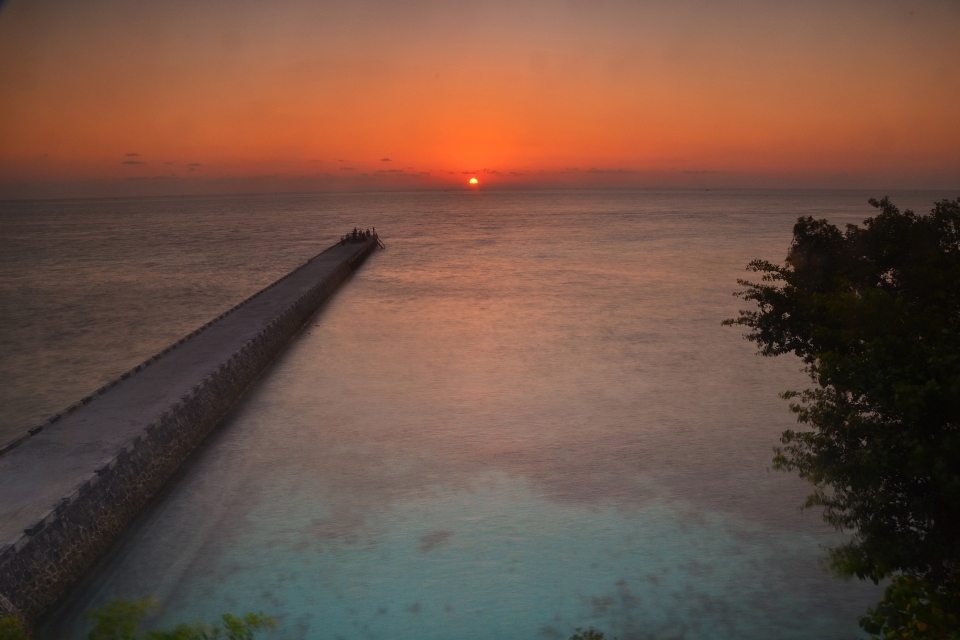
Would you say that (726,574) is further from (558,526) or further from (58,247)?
(58,247)

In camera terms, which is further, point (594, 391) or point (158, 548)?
point (594, 391)

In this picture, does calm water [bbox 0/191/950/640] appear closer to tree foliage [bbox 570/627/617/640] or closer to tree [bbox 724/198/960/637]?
tree foliage [bbox 570/627/617/640]

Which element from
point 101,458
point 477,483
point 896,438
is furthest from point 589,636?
point 101,458

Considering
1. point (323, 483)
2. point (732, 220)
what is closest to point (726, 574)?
point (323, 483)

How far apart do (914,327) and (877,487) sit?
2.49 metres

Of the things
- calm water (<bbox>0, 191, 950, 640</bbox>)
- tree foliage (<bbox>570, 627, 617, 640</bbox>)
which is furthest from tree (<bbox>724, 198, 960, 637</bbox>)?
calm water (<bbox>0, 191, 950, 640</bbox>)

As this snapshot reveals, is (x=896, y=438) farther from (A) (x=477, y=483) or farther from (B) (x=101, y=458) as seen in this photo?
(B) (x=101, y=458)

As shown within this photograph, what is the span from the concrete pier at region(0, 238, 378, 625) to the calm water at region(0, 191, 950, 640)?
594 millimetres

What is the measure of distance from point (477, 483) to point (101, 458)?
26.6 feet

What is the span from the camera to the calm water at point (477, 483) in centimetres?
1186

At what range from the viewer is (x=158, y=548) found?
13.4 m

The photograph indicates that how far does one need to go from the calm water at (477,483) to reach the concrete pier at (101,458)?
0.59 metres

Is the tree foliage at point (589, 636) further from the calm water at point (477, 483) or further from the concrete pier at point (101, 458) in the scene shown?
the concrete pier at point (101, 458)

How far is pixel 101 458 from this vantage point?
1364cm
